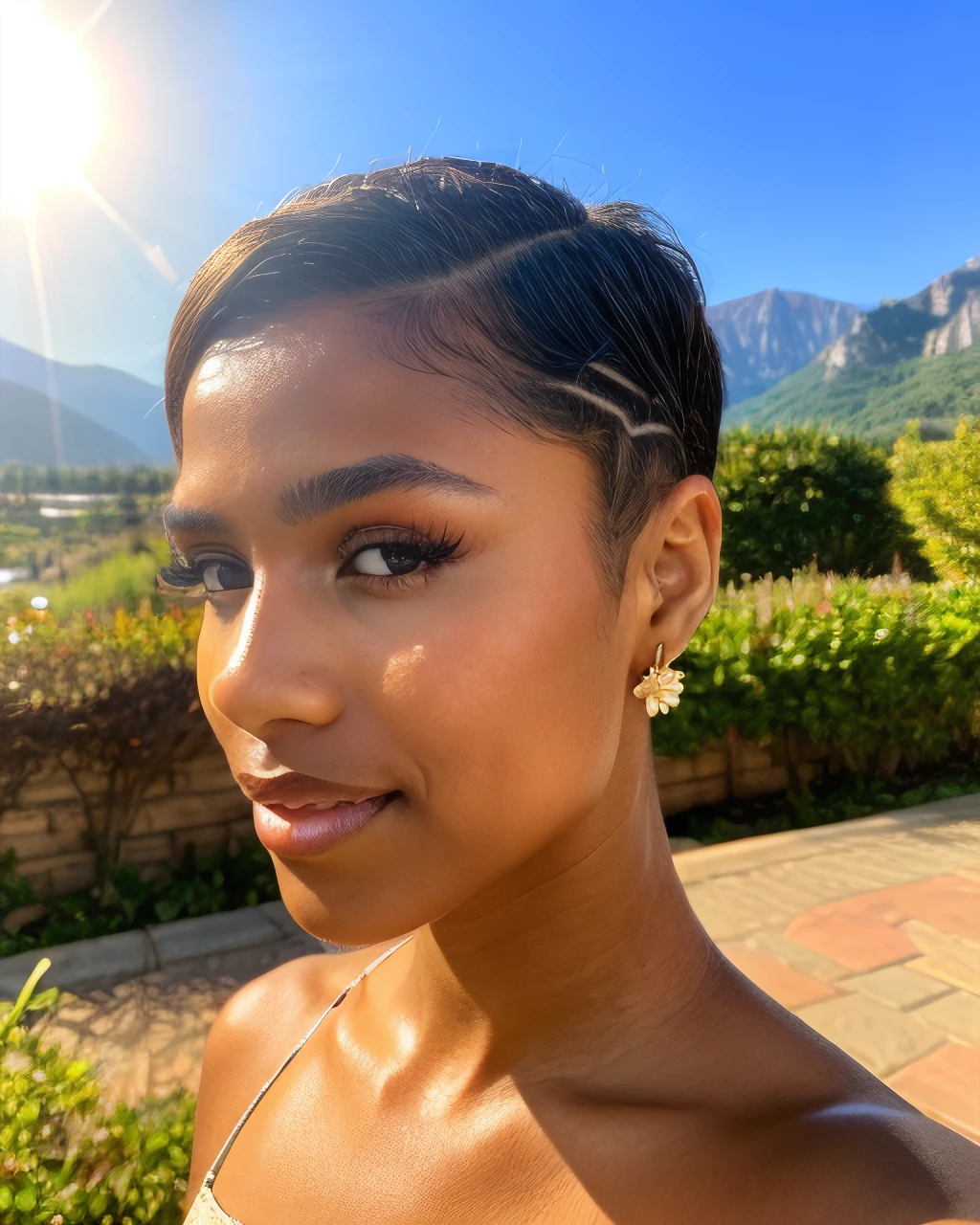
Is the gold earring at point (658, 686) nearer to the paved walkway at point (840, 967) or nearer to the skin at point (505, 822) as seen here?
the skin at point (505, 822)

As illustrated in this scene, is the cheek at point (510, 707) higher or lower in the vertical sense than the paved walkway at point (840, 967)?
higher

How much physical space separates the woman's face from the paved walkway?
303cm

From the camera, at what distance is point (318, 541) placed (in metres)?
1.10

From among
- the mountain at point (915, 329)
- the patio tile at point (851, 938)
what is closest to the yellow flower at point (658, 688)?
the patio tile at point (851, 938)

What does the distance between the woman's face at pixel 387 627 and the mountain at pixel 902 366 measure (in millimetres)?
37560

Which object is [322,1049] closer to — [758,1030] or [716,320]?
[758,1030]

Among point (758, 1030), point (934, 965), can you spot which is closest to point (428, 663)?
point (758, 1030)

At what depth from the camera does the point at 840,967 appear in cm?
427

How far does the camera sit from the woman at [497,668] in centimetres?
105

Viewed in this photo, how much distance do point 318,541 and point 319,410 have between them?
0.53 feet

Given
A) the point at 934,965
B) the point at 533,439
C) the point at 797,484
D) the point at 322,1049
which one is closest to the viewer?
the point at 533,439

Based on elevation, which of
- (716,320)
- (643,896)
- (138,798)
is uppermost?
(716,320)

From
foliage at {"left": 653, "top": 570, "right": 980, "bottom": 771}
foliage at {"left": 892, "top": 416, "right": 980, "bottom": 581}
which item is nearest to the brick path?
foliage at {"left": 653, "top": 570, "right": 980, "bottom": 771}

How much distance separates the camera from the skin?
104 cm
